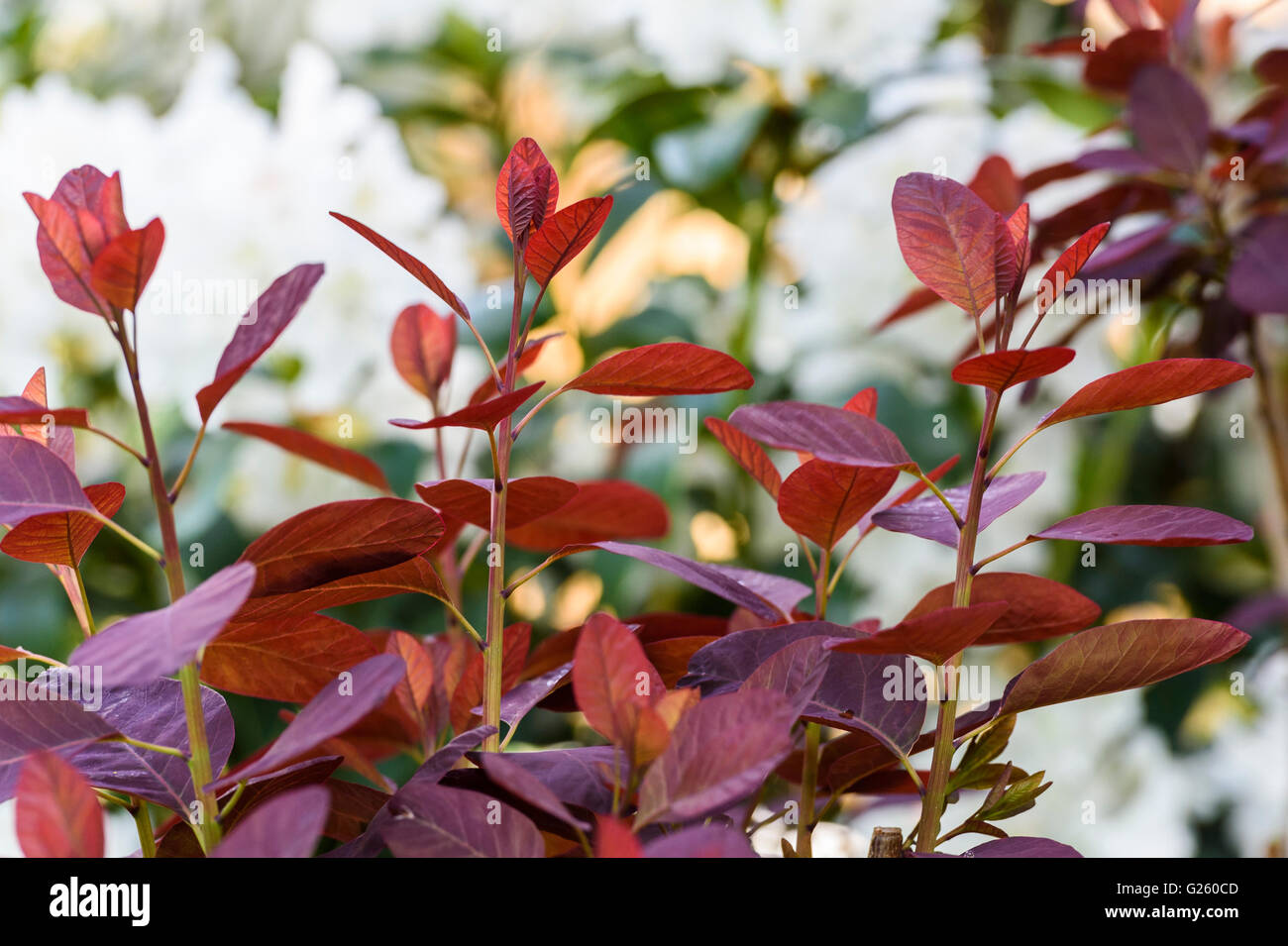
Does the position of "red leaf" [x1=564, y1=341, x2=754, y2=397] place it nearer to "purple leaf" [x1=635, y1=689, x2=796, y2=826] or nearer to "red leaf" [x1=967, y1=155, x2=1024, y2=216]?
"purple leaf" [x1=635, y1=689, x2=796, y2=826]

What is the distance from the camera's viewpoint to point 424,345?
372 millimetres

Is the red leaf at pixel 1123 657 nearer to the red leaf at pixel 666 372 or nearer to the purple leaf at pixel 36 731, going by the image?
the red leaf at pixel 666 372

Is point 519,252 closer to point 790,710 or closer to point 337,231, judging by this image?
point 790,710

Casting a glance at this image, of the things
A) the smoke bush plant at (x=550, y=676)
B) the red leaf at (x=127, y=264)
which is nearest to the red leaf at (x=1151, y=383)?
the smoke bush plant at (x=550, y=676)

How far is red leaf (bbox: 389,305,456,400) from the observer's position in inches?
14.6

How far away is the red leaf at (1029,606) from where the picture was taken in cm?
29

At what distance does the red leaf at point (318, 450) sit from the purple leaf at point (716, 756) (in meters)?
0.19

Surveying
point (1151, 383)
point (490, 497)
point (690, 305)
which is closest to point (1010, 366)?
point (1151, 383)

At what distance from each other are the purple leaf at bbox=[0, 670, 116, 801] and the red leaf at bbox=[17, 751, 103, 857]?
4cm

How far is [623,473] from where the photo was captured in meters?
1.00

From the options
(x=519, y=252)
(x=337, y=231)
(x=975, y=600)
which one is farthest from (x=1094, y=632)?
(x=337, y=231)

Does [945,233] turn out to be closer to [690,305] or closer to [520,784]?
[520,784]

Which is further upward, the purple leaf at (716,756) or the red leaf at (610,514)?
the red leaf at (610,514)
